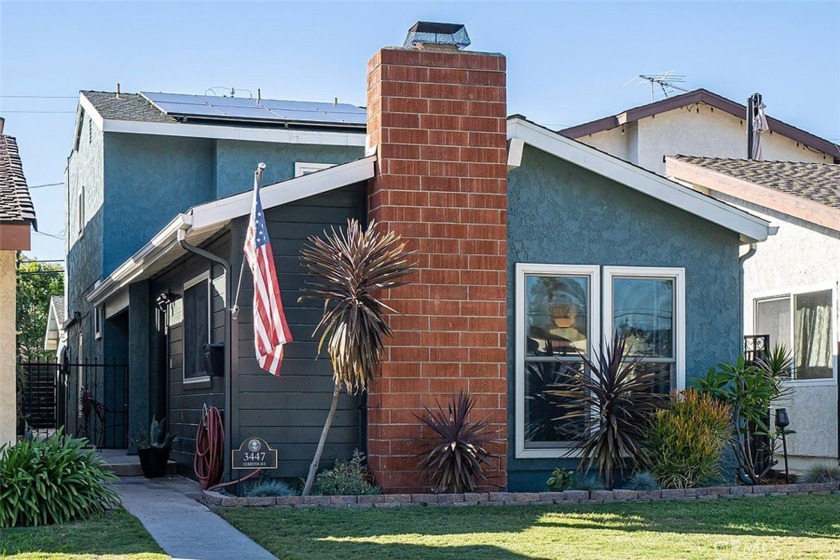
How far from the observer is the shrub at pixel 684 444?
38.8 feet

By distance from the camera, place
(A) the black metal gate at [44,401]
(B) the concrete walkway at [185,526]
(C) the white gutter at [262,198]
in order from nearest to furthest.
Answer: (B) the concrete walkway at [185,526] < (C) the white gutter at [262,198] < (A) the black metal gate at [44,401]

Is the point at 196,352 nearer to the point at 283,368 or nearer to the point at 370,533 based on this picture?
the point at 283,368

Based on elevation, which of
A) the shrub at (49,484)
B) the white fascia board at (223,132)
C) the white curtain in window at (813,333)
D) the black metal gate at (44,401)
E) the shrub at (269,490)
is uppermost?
the white fascia board at (223,132)

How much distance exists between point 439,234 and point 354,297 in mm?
1301

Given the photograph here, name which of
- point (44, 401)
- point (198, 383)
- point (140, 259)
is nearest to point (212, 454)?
point (198, 383)

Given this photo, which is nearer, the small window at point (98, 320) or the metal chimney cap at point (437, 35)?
the metal chimney cap at point (437, 35)

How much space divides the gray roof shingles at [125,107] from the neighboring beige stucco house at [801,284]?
922 centimetres

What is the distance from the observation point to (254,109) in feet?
65.9

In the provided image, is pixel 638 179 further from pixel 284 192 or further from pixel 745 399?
pixel 284 192

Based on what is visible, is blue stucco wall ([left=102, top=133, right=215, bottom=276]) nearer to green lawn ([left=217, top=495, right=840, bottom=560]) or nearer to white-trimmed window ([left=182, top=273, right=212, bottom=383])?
white-trimmed window ([left=182, top=273, right=212, bottom=383])

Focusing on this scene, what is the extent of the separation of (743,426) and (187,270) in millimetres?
7012

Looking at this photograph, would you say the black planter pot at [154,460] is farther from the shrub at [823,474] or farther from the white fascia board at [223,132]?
the shrub at [823,474]

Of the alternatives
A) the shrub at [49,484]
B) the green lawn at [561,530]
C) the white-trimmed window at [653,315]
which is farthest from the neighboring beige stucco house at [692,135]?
the shrub at [49,484]

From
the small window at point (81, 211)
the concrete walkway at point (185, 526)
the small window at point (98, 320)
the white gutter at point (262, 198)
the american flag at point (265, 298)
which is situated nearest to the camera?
the concrete walkway at point (185, 526)
